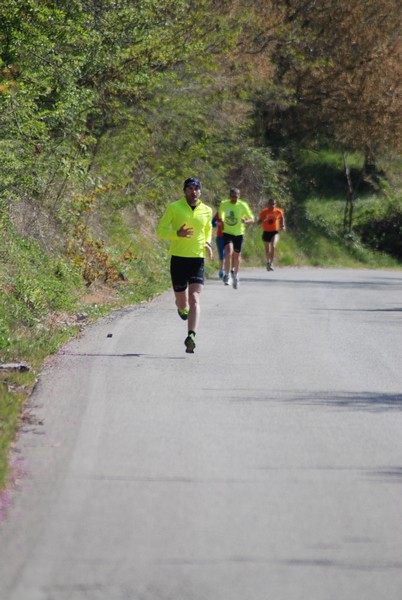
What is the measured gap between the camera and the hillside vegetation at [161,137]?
16.4 meters

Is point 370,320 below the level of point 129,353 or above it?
below

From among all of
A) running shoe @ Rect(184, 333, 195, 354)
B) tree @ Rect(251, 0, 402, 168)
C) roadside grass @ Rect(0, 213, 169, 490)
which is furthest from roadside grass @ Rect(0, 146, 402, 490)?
tree @ Rect(251, 0, 402, 168)

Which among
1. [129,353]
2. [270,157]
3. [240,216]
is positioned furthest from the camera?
[270,157]

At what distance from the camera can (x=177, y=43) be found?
24.7 m

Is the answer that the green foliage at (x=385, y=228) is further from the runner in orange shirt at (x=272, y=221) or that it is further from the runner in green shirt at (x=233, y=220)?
the runner in green shirt at (x=233, y=220)

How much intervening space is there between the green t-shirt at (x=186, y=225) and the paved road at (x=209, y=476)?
1.12 meters

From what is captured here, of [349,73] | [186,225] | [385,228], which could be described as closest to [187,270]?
[186,225]

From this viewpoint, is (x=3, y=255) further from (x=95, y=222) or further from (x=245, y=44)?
(x=245, y=44)

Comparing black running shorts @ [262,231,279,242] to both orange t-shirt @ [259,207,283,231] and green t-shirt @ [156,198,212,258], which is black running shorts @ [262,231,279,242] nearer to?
orange t-shirt @ [259,207,283,231]

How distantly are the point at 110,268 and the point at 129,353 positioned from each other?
8.32 meters

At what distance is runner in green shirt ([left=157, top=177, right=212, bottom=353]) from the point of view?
A: 13.7 metres

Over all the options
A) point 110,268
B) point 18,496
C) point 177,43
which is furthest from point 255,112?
point 18,496

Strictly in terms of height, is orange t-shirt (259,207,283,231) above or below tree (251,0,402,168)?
below

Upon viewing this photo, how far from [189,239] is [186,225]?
19 cm
